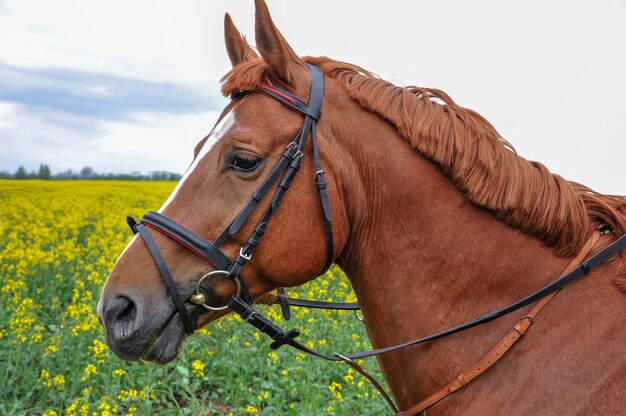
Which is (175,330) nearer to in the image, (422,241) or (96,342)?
(422,241)

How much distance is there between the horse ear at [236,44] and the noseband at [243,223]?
412 mm

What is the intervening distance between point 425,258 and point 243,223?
2.61ft

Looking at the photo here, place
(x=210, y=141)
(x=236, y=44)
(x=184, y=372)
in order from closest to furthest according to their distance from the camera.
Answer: (x=210, y=141) → (x=236, y=44) → (x=184, y=372)

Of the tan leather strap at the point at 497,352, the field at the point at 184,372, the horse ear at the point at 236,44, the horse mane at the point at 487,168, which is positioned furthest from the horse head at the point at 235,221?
the field at the point at 184,372

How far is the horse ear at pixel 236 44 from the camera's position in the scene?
2775 mm

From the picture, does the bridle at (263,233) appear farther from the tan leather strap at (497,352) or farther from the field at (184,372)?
the field at (184,372)

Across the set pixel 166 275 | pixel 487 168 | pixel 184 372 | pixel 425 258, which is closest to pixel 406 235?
pixel 425 258

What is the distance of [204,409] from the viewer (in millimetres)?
5148

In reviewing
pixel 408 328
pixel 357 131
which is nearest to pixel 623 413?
pixel 408 328

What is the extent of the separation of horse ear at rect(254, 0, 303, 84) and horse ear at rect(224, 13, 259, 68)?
1.09ft

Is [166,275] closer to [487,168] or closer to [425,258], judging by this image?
[425,258]

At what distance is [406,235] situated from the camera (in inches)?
97.7

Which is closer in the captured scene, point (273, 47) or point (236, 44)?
point (273, 47)

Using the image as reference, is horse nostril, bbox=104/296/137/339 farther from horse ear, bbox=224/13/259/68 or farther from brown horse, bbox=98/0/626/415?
horse ear, bbox=224/13/259/68
